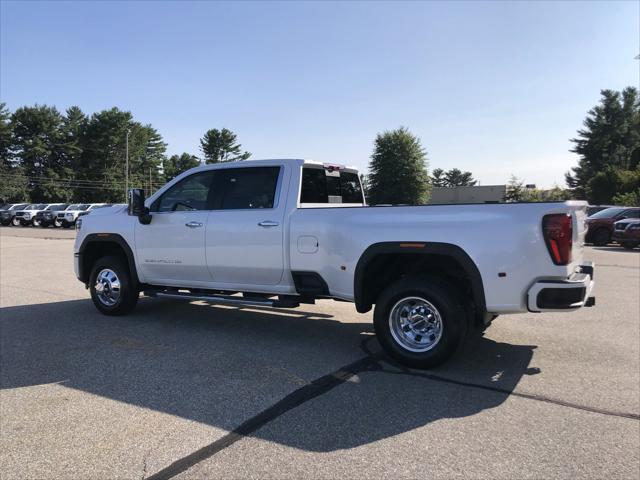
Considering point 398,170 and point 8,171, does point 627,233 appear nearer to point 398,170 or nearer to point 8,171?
point 398,170

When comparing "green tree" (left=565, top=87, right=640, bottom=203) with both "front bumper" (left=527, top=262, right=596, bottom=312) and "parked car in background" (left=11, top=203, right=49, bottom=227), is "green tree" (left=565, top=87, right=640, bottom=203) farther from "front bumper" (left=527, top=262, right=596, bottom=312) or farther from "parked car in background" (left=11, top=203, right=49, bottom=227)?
"front bumper" (left=527, top=262, right=596, bottom=312)

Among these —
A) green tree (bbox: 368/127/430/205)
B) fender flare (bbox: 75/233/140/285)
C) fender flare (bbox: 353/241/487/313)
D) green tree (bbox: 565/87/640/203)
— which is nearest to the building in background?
green tree (bbox: 368/127/430/205)

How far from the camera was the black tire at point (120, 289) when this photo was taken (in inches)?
268

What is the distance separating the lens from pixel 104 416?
12.2 feet

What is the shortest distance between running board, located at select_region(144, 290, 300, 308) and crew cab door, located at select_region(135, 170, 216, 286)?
0.56ft

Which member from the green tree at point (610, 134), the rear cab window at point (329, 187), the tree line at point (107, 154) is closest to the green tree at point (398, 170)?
the tree line at point (107, 154)

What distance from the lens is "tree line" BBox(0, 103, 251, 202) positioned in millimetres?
78875

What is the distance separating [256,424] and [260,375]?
1.02m

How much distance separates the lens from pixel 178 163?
11931cm

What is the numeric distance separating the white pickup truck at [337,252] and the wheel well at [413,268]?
13 millimetres

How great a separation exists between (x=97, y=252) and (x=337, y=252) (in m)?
4.05

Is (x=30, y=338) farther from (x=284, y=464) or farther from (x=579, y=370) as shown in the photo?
(x=579, y=370)

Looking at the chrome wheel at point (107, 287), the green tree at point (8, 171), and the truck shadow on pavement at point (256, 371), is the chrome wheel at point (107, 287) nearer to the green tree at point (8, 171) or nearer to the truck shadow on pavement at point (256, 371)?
the truck shadow on pavement at point (256, 371)

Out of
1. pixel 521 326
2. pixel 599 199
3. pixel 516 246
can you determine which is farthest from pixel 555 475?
pixel 599 199
